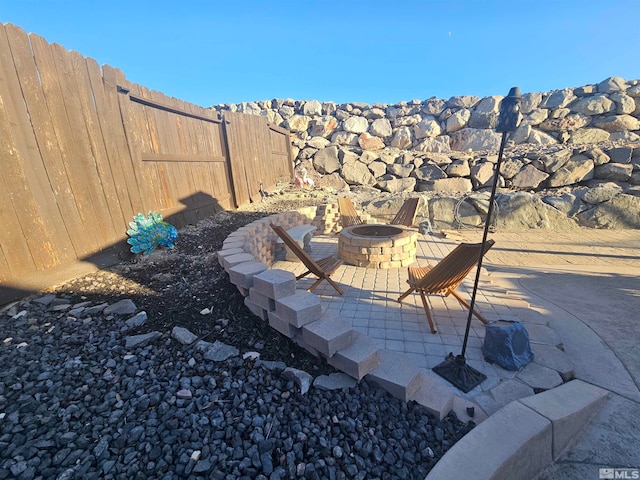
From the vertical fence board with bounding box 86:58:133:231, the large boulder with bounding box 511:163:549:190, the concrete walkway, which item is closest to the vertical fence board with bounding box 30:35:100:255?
the vertical fence board with bounding box 86:58:133:231

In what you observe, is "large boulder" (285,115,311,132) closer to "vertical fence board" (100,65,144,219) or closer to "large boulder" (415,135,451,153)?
"large boulder" (415,135,451,153)

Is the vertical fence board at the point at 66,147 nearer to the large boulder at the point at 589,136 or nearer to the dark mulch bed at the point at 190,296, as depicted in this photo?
the dark mulch bed at the point at 190,296

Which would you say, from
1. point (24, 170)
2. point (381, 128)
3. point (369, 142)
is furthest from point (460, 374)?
point (381, 128)

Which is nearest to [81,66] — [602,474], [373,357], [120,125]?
[120,125]

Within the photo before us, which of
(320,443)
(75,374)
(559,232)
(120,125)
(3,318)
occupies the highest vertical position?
(120,125)

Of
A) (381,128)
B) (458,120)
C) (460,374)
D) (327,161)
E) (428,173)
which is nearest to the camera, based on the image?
(460,374)

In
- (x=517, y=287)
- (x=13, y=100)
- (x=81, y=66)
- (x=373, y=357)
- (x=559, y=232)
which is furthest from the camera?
(x=559, y=232)

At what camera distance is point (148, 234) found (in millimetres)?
3785

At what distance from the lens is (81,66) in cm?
332

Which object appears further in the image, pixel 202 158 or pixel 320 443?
pixel 202 158

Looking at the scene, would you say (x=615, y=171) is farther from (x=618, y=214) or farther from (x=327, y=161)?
(x=327, y=161)

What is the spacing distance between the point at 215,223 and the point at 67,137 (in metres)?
2.67

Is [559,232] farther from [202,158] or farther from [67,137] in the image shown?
[67,137]

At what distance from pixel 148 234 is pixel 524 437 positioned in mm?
4286
